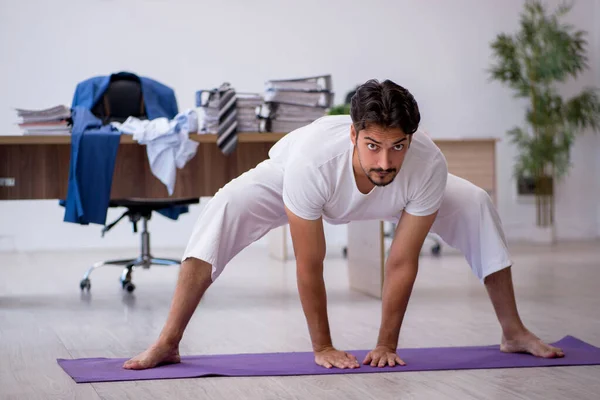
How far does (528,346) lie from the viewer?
278 cm

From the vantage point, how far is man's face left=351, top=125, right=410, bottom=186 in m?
2.40

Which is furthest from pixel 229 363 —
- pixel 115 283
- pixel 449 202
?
pixel 115 283

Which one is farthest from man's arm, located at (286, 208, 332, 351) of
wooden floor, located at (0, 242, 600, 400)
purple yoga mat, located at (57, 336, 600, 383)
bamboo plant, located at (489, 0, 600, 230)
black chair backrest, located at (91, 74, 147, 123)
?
bamboo plant, located at (489, 0, 600, 230)

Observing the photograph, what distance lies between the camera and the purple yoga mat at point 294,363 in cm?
253

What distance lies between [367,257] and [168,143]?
117 centimetres

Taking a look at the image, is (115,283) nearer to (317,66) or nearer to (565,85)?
(317,66)

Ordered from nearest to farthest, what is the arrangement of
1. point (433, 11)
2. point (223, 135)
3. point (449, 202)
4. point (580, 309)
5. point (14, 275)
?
1. point (449, 202)
2. point (580, 309)
3. point (223, 135)
4. point (14, 275)
5. point (433, 11)

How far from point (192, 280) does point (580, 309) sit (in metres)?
1.95

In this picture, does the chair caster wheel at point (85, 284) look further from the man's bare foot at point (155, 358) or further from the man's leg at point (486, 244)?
the man's leg at point (486, 244)

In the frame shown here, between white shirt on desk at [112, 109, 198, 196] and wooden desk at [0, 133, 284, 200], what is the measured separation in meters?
0.04

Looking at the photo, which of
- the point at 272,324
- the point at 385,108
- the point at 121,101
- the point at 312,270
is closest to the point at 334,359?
the point at 312,270

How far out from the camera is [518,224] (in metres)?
8.30

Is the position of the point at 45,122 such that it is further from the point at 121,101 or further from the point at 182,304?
the point at 182,304

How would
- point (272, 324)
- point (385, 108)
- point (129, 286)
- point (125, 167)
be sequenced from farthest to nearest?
1. point (129, 286)
2. point (125, 167)
3. point (272, 324)
4. point (385, 108)
